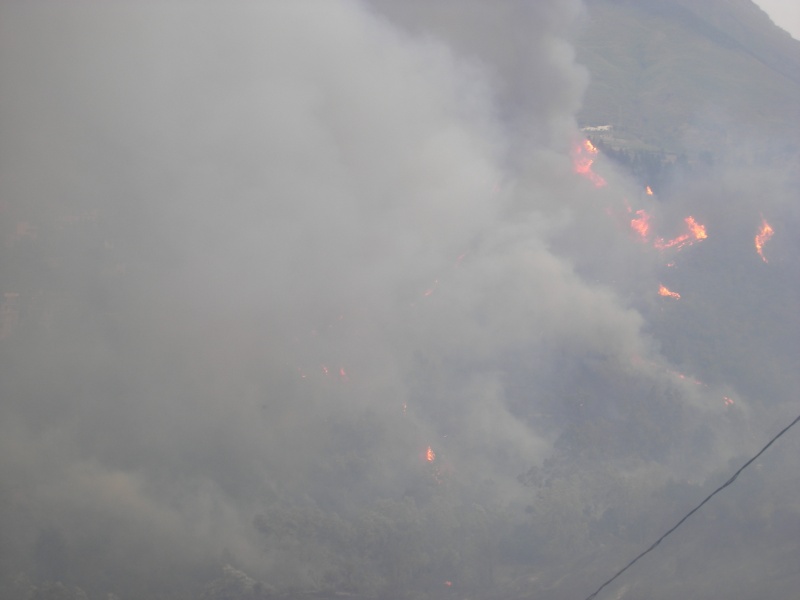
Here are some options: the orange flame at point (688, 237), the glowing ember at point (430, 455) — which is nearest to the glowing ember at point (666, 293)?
the orange flame at point (688, 237)

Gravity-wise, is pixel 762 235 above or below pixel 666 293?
above

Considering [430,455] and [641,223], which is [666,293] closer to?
[641,223]

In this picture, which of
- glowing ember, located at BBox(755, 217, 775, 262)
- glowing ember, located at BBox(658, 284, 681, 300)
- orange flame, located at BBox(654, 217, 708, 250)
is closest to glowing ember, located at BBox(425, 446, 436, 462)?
glowing ember, located at BBox(658, 284, 681, 300)

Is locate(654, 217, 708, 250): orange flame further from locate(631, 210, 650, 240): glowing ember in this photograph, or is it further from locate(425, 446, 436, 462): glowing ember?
locate(425, 446, 436, 462): glowing ember

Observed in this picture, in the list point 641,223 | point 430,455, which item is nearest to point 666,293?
point 641,223

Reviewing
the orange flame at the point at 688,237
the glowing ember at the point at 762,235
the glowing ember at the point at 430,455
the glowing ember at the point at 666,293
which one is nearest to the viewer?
the glowing ember at the point at 430,455

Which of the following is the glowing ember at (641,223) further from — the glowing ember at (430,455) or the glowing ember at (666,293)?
the glowing ember at (430,455)

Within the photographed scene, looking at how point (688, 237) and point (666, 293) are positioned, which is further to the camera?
point (688, 237)
